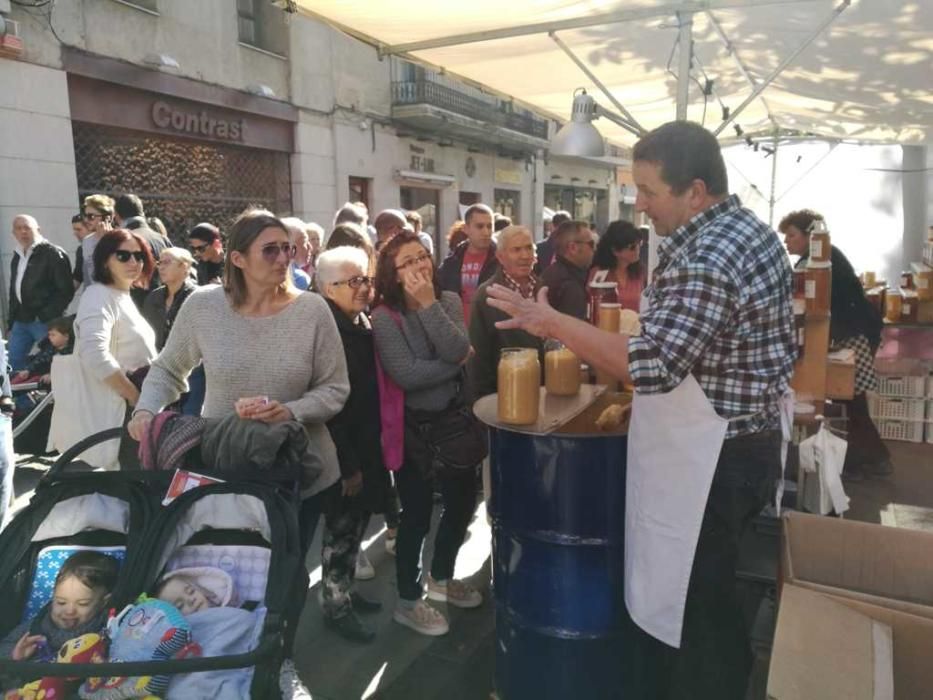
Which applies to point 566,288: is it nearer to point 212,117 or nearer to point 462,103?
point 212,117

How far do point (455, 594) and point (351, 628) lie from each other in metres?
0.50

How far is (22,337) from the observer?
6125 mm

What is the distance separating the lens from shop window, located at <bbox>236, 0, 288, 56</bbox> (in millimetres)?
11086

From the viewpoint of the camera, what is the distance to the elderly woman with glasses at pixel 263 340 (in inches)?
A: 91.2

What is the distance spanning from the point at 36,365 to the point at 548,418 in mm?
3968

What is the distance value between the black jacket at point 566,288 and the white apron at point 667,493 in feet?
7.06

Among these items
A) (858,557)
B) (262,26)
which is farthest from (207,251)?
(262,26)

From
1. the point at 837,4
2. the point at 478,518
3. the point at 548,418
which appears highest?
the point at 837,4

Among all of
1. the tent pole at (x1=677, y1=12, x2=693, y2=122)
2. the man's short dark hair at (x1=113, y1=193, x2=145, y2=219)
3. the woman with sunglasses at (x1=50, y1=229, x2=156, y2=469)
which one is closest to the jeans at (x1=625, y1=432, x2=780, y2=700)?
the woman with sunglasses at (x1=50, y1=229, x2=156, y2=469)

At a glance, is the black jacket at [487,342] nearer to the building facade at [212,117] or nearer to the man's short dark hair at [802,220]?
the man's short dark hair at [802,220]

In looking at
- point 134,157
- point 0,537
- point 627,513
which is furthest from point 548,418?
point 134,157

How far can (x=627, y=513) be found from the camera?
80.2 inches

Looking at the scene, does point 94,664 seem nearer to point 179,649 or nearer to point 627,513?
point 179,649

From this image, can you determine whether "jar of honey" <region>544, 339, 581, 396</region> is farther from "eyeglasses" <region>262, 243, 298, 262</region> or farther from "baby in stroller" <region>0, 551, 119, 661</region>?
"baby in stroller" <region>0, 551, 119, 661</region>
